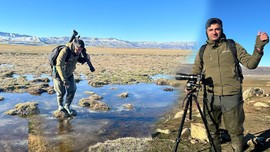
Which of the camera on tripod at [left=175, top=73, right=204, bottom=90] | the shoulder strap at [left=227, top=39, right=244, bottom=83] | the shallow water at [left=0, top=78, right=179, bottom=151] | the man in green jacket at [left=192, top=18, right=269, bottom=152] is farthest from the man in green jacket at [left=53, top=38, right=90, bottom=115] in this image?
the shoulder strap at [left=227, top=39, right=244, bottom=83]

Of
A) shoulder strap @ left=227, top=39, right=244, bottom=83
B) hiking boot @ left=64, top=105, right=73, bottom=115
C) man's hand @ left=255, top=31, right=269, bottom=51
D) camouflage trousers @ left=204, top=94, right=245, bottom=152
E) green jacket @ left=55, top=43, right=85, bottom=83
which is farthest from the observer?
hiking boot @ left=64, top=105, right=73, bottom=115

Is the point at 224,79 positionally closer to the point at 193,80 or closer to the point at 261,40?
the point at 193,80

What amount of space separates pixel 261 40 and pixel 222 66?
897mm

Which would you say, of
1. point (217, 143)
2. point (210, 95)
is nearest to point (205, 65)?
point (210, 95)

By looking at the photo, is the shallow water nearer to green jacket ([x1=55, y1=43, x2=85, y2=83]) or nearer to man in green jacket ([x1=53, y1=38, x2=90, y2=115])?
man in green jacket ([x1=53, y1=38, x2=90, y2=115])

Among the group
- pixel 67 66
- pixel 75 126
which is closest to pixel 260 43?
pixel 75 126

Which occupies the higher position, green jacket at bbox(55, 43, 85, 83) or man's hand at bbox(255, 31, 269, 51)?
man's hand at bbox(255, 31, 269, 51)

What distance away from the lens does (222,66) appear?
5.98 m

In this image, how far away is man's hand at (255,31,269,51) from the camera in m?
5.34

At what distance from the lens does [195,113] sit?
11258mm

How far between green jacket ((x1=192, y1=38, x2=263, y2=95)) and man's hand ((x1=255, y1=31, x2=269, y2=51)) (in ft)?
0.90

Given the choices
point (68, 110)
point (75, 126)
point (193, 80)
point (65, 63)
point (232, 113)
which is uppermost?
point (193, 80)

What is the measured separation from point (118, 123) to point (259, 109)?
512cm

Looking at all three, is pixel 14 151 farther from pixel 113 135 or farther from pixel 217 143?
pixel 217 143
